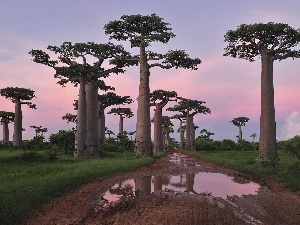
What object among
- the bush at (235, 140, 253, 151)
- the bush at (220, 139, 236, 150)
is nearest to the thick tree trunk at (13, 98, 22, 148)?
the bush at (220, 139, 236, 150)

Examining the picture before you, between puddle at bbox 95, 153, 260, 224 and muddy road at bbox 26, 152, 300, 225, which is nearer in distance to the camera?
muddy road at bbox 26, 152, 300, 225

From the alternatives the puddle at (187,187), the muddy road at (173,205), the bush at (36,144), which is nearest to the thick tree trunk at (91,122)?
the bush at (36,144)

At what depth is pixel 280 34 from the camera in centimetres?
1962

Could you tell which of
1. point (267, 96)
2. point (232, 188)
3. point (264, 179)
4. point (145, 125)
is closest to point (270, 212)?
point (232, 188)

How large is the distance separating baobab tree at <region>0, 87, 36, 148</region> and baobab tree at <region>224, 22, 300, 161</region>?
22.5 metres

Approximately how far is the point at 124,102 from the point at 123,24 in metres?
13.6

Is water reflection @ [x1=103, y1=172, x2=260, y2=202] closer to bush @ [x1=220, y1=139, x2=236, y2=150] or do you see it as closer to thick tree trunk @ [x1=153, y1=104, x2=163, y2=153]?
thick tree trunk @ [x1=153, y1=104, x2=163, y2=153]

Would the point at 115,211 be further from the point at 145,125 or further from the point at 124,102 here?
the point at 124,102

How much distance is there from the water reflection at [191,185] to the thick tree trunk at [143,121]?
8.04 meters

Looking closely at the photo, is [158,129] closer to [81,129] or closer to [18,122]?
[18,122]

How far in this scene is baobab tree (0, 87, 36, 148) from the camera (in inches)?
1329

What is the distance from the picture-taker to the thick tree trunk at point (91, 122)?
23.4 meters

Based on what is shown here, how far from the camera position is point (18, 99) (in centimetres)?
3528

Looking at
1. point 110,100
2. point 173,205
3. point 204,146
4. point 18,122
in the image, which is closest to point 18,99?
point 18,122
